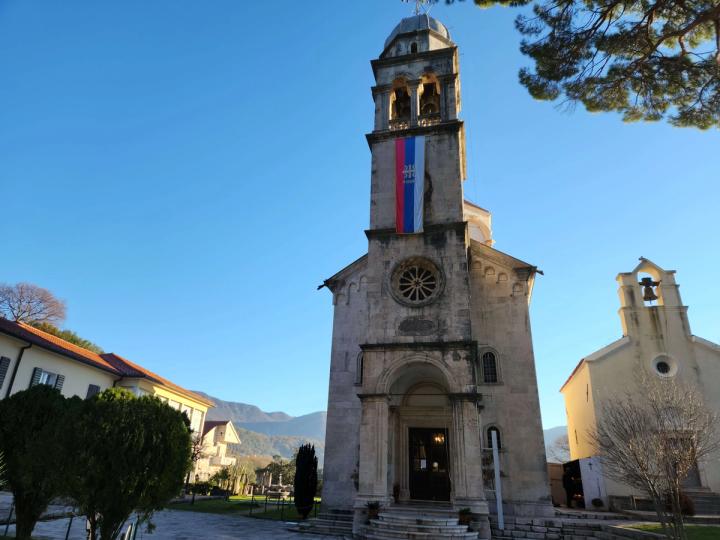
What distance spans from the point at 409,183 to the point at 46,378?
22013 mm

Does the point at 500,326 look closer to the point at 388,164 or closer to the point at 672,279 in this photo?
the point at 388,164

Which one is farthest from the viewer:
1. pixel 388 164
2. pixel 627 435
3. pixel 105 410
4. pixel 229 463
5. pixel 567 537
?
pixel 229 463

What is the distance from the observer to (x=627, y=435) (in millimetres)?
13398

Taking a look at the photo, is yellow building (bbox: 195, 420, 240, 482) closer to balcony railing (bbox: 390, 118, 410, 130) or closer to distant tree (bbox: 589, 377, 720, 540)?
balcony railing (bbox: 390, 118, 410, 130)

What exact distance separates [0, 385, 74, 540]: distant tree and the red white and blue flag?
14.0 m

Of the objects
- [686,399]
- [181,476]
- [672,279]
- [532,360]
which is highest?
[672,279]

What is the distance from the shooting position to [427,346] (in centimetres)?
1725

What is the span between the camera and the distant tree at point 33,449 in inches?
332

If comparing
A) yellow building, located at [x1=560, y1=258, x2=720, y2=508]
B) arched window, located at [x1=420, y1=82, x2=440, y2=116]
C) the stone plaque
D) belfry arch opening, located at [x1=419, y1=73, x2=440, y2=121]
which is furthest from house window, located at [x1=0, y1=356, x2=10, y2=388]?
yellow building, located at [x1=560, y1=258, x2=720, y2=508]

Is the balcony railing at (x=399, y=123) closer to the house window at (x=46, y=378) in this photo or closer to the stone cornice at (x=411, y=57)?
→ the stone cornice at (x=411, y=57)

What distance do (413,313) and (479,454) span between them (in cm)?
569

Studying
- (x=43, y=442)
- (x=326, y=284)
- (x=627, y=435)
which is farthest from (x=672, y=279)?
(x=43, y=442)

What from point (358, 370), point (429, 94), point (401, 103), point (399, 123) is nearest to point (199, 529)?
point (358, 370)

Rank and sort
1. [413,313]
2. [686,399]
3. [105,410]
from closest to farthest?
[105,410] < [686,399] < [413,313]
